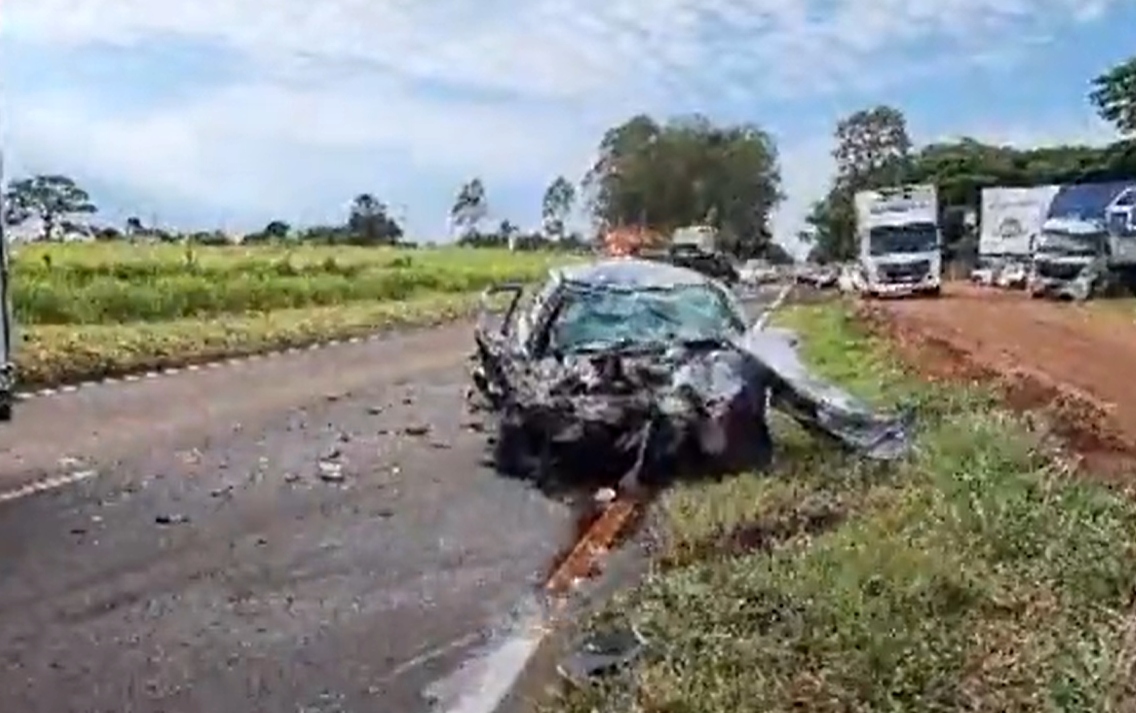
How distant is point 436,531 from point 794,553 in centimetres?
294

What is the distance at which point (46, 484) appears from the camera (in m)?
11.8

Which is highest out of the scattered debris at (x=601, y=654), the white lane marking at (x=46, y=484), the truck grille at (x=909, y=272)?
the scattered debris at (x=601, y=654)

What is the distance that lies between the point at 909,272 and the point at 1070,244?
16.2 feet

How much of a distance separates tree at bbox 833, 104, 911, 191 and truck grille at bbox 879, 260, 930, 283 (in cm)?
5136

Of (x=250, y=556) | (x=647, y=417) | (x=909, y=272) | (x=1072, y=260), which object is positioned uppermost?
(x=647, y=417)

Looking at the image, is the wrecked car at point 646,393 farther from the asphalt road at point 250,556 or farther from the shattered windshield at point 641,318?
the asphalt road at point 250,556

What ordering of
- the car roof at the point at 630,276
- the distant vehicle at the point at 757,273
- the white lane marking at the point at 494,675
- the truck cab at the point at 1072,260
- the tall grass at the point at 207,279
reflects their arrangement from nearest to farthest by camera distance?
the white lane marking at the point at 494,675, the car roof at the point at 630,276, the tall grass at the point at 207,279, the truck cab at the point at 1072,260, the distant vehicle at the point at 757,273

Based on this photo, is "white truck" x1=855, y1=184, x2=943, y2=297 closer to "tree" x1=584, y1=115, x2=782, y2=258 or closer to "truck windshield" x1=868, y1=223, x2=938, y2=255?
"truck windshield" x1=868, y1=223, x2=938, y2=255

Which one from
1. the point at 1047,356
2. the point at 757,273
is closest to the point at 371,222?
the point at 757,273

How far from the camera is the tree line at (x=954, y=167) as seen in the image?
245 feet

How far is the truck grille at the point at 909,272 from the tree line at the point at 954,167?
16.0 meters

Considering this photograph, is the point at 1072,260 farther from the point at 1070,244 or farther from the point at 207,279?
the point at 207,279

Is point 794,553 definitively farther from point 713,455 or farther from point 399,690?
point 713,455

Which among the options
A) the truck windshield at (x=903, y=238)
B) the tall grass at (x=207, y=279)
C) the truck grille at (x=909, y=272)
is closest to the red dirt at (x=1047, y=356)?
the truck grille at (x=909, y=272)
